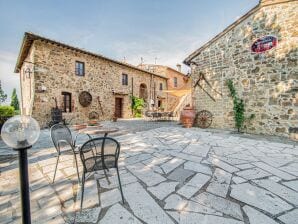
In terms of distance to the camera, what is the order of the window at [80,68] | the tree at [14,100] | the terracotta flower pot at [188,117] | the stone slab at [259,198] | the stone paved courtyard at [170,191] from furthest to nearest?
the tree at [14,100] → the window at [80,68] → the terracotta flower pot at [188,117] → the stone slab at [259,198] → the stone paved courtyard at [170,191]

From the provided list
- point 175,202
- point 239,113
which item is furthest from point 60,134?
point 239,113

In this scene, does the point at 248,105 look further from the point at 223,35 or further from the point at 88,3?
the point at 88,3

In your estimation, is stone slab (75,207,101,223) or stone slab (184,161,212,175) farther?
stone slab (184,161,212,175)

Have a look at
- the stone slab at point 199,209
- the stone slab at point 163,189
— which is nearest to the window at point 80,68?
the stone slab at point 163,189

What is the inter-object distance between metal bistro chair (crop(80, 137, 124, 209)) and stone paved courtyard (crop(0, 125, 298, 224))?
348mm

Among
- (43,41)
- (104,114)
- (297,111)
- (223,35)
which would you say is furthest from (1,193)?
(104,114)

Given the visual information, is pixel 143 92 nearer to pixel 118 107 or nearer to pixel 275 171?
pixel 118 107

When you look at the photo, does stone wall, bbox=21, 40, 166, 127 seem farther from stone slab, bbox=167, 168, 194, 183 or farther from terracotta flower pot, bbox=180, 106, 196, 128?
stone slab, bbox=167, 168, 194, 183

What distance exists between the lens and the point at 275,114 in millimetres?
5914

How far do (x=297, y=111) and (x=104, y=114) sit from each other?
34.2 feet

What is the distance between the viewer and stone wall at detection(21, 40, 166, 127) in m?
8.88

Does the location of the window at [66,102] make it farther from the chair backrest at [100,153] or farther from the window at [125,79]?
the chair backrest at [100,153]

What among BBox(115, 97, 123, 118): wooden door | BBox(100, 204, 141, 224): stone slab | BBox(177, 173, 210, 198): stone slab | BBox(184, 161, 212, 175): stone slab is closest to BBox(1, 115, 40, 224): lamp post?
BBox(100, 204, 141, 224): stone slab

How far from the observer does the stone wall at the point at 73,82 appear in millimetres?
8883
